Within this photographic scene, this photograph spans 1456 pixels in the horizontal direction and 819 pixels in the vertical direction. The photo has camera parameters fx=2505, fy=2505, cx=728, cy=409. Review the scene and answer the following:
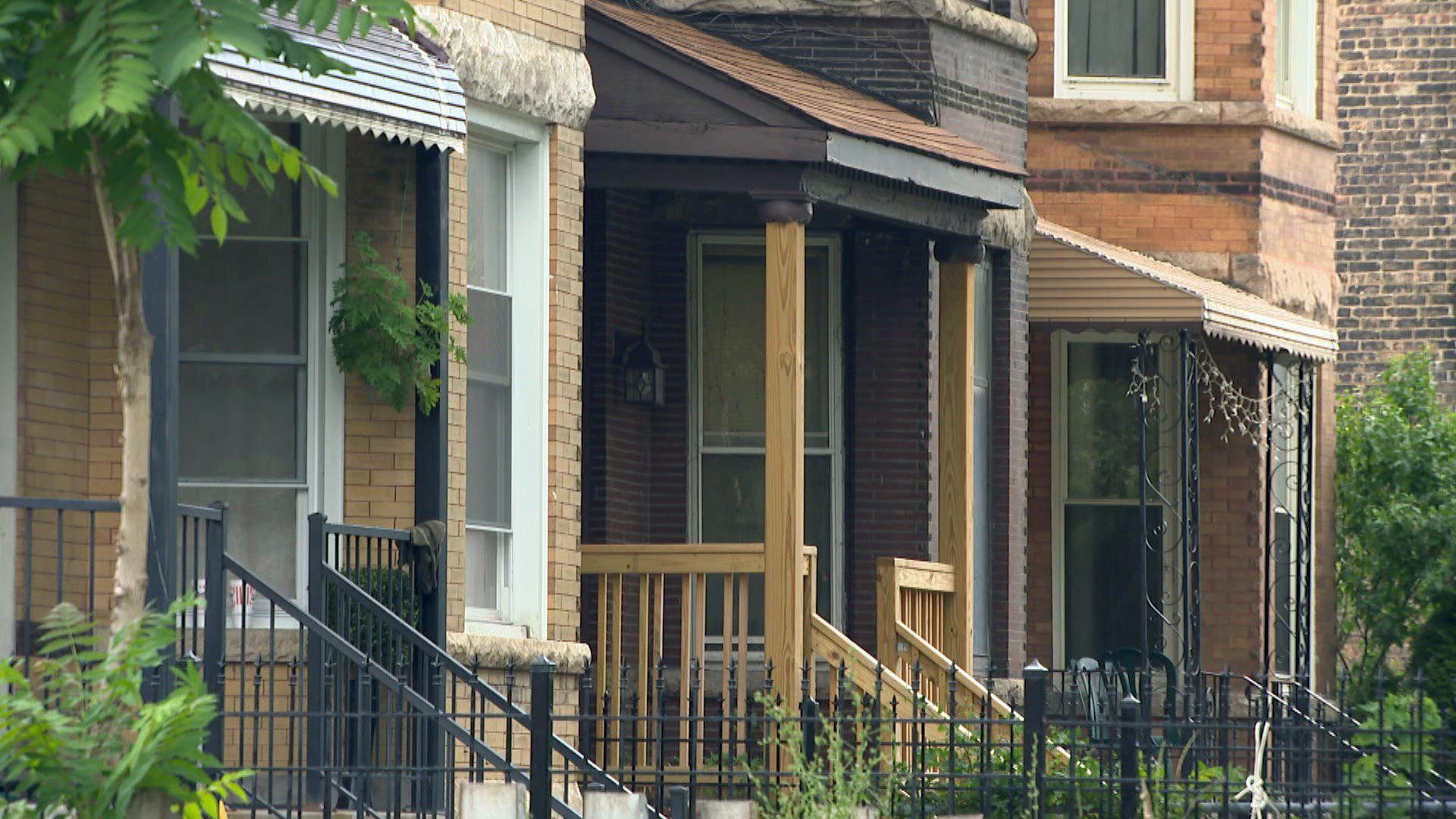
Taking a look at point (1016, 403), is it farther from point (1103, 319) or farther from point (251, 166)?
point (251, 166)

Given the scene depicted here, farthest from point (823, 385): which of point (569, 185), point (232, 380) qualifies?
point (232, 380)

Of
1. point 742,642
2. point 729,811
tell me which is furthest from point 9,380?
point 742,642

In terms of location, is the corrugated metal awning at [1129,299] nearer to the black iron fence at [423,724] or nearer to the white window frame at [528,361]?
the black iron fence at [423,724]

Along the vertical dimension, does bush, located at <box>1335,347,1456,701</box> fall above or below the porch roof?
below

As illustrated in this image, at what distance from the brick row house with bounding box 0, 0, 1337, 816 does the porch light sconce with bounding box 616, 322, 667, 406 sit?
2cm

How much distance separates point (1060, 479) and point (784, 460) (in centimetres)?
556

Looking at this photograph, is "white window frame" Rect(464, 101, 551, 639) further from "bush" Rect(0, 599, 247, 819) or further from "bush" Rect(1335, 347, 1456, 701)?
"bush" Rect(1335, 347, 1456, 701)

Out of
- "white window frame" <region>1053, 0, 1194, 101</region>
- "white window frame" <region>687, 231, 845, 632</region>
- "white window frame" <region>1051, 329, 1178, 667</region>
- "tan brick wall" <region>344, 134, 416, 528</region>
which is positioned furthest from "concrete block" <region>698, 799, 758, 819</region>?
"white window frame" <region>1053, 0, 1194, 101</region>

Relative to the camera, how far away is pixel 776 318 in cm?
1259

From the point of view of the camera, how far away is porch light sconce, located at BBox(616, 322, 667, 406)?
14.2 meters

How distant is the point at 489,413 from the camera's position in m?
11.9

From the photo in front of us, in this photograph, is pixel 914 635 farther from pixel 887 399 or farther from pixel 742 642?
pixel 742 642

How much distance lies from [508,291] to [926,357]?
355 cm

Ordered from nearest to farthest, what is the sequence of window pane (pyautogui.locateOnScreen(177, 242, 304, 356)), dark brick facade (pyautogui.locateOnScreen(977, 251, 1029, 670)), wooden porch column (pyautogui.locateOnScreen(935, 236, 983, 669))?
window pane (pyautogui.locateOnScreen(177, 242, 304, 356)) < wooden porch column (pyautogui.locateOnScreen(935, 236, 983, 669)) < dark brick facade (pyautogui.locateOnScreen(977, 251, 1029, 670))
